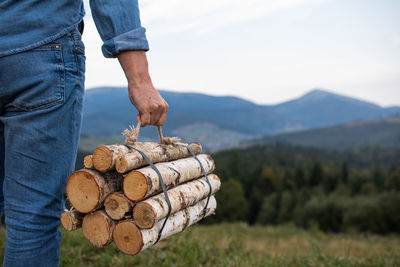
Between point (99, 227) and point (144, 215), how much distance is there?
32 cm

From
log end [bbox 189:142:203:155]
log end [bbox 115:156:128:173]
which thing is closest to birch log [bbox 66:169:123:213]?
log end [bbox 115:156:128:173]

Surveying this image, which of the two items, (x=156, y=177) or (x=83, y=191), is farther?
(x=156, y=177)

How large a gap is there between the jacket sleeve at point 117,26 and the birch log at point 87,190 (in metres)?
0.69

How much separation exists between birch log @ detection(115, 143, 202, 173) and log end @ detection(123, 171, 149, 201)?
62 mm

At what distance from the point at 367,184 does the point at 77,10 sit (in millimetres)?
72592

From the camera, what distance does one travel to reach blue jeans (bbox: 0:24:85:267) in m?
1.62

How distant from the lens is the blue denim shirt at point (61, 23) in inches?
63.1

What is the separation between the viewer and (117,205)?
199 centimetres

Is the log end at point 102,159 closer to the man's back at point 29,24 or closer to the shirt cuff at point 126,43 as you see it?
the shirt cuff at point 126,43

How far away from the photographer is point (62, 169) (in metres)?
1.78

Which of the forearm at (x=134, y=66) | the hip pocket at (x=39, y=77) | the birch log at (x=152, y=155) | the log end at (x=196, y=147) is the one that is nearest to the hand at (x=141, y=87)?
the forearm at (x=134, y=66)

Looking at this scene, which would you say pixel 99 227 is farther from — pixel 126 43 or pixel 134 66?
pixel 126 43

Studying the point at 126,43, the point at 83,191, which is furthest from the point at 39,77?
the point at 83,191

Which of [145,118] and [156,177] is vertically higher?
[145,118]
